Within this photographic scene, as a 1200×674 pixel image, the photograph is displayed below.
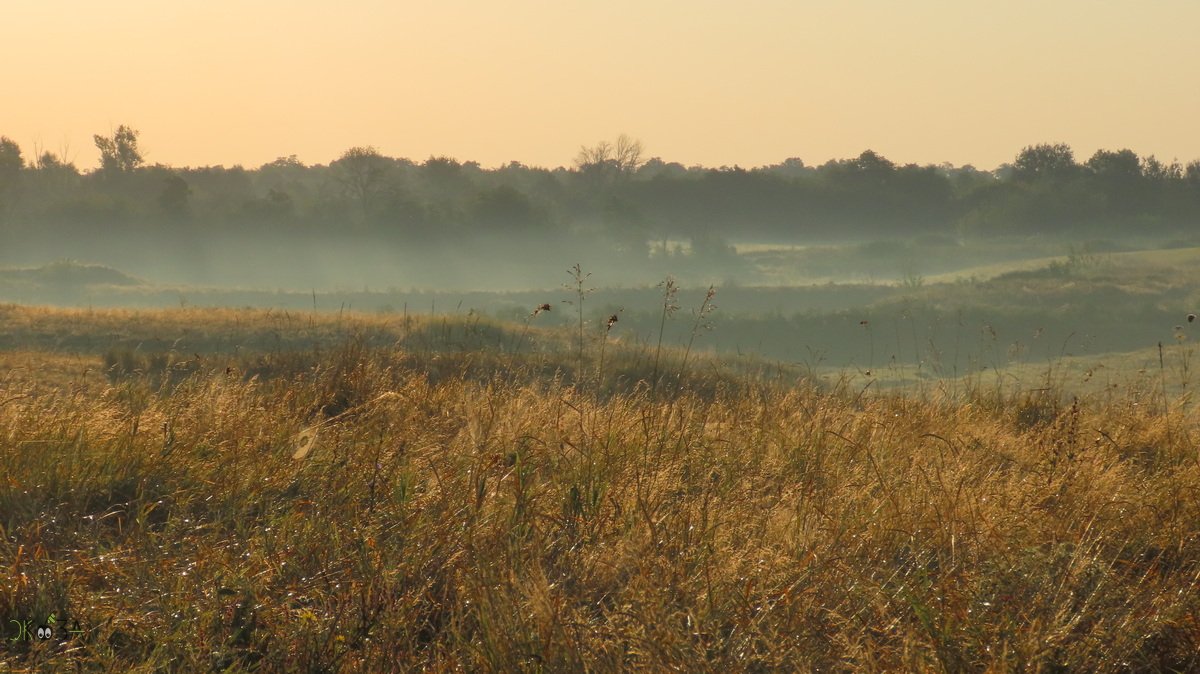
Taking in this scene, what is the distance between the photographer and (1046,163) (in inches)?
2741

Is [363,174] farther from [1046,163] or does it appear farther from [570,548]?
[570,548]

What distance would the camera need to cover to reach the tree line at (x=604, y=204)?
71625mm

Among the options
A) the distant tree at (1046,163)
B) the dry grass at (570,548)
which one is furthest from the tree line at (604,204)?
the dry grass at (570,548)

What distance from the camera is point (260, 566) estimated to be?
3684 millimetres

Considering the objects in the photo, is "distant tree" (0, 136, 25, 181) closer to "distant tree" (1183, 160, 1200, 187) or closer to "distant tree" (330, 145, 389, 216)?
"distant tree" (330, 145, 389, 216)

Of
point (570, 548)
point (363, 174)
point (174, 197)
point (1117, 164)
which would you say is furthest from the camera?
point (363, 174)

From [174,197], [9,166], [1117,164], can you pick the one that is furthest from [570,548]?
[9,166]

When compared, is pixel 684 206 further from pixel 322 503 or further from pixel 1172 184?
pixel 322 503

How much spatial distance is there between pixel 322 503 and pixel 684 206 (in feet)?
262

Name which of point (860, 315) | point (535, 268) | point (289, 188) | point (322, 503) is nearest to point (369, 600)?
point (322, 503)

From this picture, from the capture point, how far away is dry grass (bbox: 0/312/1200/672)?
10.3 ft

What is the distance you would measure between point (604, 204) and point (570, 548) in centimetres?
7990

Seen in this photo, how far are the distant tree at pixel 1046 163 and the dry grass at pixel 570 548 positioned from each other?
69596 mm

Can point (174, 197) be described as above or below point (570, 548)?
above
